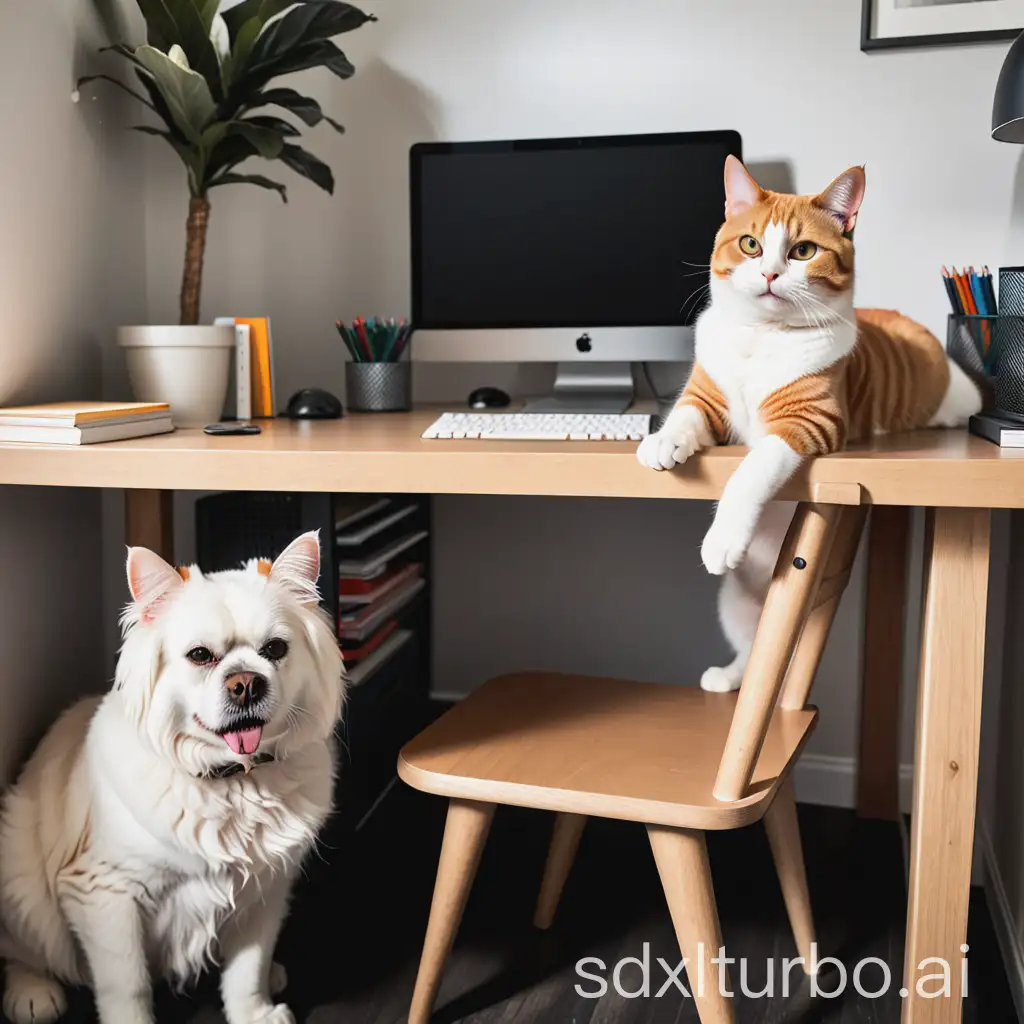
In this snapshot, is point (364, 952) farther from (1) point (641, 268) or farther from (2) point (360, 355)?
(1) point (641, 268)

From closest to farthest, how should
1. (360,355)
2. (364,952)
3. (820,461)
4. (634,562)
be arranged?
(820,461) < (364,952) < (360,355) < (634,562)

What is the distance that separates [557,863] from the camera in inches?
64.1

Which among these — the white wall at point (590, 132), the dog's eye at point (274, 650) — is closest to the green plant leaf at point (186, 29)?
the white wall at point (590, 132)

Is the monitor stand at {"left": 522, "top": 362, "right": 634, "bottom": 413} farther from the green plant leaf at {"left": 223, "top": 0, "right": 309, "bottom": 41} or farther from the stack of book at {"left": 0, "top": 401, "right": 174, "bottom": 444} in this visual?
the green plant leaf at {"left": 223, "top": 0, "right": 309, "bottom": 41}

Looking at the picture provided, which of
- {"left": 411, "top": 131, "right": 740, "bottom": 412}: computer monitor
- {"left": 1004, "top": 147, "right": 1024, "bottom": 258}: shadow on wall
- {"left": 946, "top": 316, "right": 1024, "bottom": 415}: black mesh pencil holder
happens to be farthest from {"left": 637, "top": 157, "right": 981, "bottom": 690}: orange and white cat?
{"left": 1004, "top": 147, "right": 1024, "bottom": 258}: shadow on wall

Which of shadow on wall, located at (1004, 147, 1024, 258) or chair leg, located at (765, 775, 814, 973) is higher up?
shadow on wall, located at (1004, 147, 1024, 258)

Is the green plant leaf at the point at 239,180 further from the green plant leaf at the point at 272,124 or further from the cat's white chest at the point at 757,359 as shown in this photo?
the cat's white chest at the point at 757,359

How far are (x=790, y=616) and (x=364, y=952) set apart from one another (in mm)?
899

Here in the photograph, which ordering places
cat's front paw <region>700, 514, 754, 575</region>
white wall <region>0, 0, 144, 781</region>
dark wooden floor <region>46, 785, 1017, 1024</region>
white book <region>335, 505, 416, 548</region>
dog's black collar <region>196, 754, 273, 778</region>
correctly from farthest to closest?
white book <region>335, 505, 416, 548</region> → white wall <region>0, 0, 144, 781</region> → dark wooden floor <region>46, 785, 1017, 1024</region> → dog's black collar <region>196, 754, 273, 778</region> → cat's front paw <region>700, 514, 754, 575</region>

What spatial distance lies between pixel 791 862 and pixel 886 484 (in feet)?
2.18

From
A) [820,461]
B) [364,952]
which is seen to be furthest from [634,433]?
[364,952]

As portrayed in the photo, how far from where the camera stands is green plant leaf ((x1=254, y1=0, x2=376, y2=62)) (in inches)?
70.0

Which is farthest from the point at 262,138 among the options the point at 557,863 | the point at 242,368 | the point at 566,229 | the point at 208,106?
the point at 557,863

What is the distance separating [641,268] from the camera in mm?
1788
